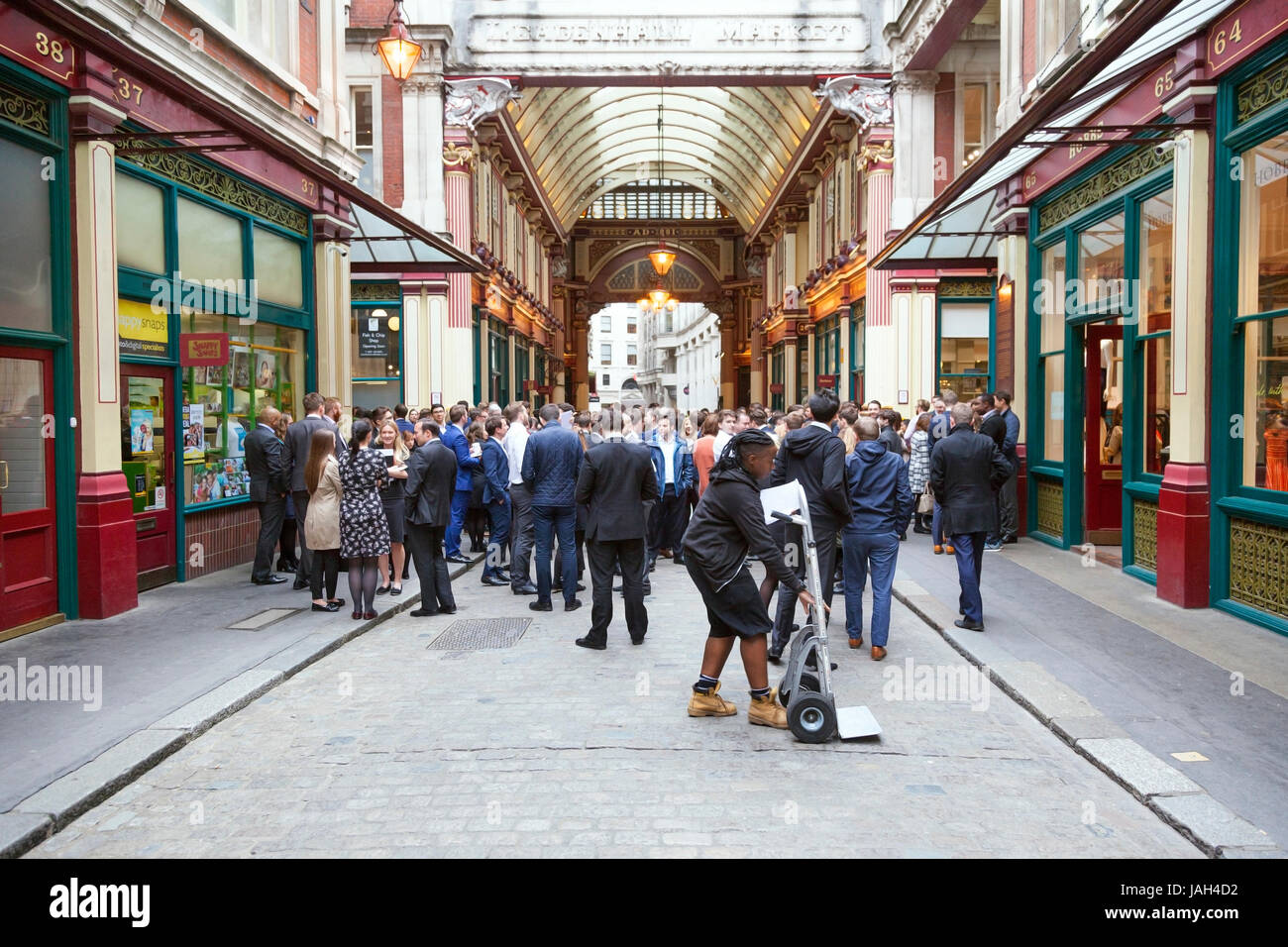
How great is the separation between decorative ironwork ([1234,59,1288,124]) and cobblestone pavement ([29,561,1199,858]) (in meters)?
4.96

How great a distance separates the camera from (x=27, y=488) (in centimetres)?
816

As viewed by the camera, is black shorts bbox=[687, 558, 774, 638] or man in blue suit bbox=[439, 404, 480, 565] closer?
black shorts bbox=[687, 558, 774, 638]

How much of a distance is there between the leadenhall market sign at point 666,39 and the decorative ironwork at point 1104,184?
1117cm

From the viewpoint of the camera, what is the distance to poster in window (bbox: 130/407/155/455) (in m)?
9.77

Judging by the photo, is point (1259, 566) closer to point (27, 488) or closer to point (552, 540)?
point (552, 540)

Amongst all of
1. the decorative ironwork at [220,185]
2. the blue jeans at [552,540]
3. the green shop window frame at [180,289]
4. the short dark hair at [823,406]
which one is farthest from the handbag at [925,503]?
the decorative ironwork at [220,185]

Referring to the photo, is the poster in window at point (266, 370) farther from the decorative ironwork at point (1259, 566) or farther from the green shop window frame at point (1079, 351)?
the decorative ironwork at point (1259, 566)

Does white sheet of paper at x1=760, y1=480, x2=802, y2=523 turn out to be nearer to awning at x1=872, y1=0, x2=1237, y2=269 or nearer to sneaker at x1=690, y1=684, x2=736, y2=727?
sneaker at x1=690, y1=684, x2=736, y2=727

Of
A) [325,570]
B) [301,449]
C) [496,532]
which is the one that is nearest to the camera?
[325,570]

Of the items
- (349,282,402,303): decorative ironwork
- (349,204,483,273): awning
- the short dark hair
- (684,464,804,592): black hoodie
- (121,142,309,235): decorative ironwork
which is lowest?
(684,464,804,592): black hoodie

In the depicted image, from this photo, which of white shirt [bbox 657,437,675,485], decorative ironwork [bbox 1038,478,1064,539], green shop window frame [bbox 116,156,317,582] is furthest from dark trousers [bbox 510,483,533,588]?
decorative ironwork [bbox 1038,478,1064,539]

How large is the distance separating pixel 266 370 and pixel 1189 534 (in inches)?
408

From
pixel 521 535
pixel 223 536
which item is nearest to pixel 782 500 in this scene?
pixel 521 535

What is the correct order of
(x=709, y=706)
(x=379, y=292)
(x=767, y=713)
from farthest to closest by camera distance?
(x=379, y=292) → (x=709, y=706) → (x=767, y=713)
